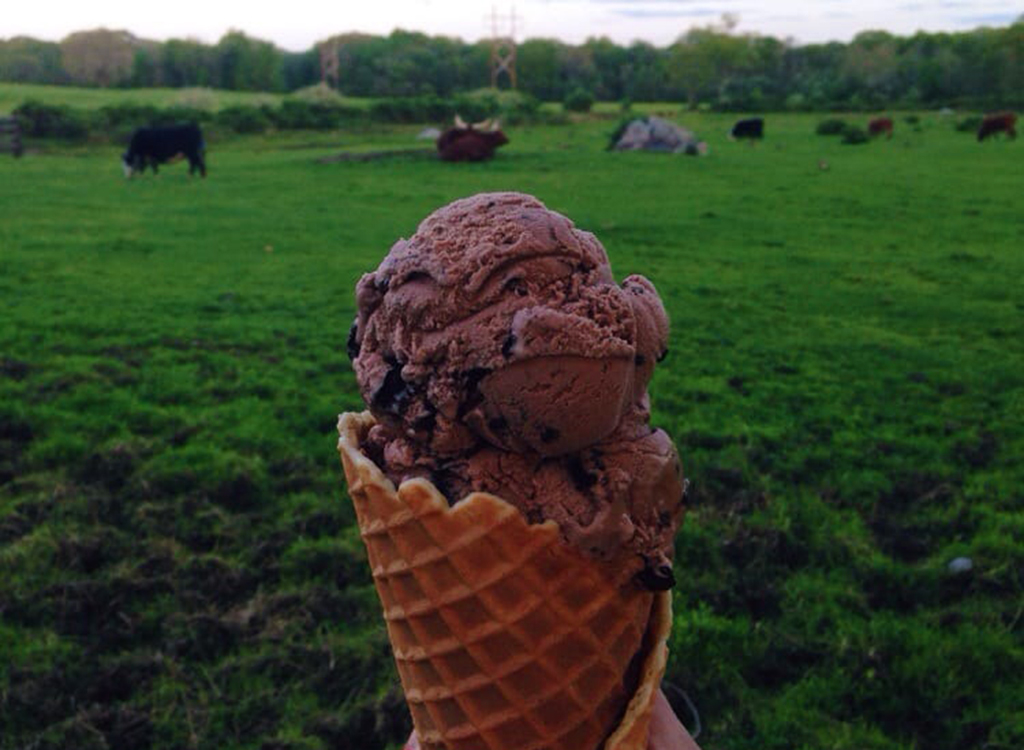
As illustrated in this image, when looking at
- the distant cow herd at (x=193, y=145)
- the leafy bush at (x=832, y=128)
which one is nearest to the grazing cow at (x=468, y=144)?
the distant cow herd at (x=193, y=145)

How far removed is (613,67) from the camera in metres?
56.8

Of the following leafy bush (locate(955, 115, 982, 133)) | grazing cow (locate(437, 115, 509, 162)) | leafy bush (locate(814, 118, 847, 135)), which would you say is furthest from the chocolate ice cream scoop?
leafy bush (locate(955, 115, 982, 133))

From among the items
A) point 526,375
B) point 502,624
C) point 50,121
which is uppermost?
point 526,375

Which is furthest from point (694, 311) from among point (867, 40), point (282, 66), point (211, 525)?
point (867, 40)

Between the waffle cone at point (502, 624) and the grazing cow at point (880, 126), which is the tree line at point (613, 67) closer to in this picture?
the grazing cow at point (880, 126)

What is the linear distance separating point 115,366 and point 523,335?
520 cm

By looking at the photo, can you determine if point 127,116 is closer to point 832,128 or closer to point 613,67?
point 832,128

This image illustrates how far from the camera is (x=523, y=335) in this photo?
69.2 inches

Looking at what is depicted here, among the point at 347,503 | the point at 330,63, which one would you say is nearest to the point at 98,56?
the point at 330,63

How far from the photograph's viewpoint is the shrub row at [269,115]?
23422 mm

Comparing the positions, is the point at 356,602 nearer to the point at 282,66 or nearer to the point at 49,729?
the point at 49,729

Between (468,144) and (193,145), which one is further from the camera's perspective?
(468,144)

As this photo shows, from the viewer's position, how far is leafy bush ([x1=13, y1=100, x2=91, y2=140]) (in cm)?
2309

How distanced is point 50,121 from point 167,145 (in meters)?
7.36
